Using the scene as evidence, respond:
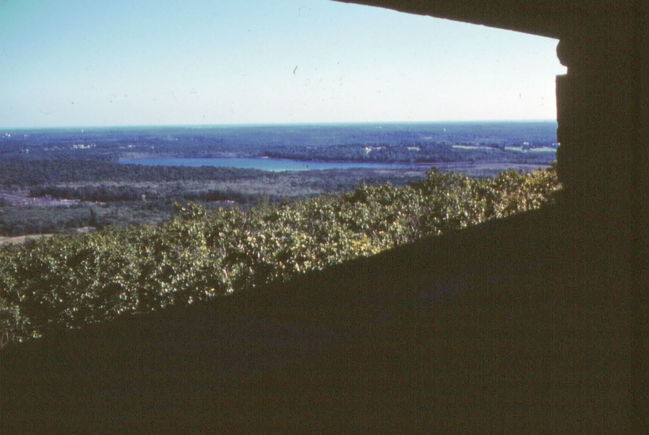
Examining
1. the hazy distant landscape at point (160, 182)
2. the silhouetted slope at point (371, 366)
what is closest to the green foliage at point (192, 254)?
the hazy distant landscape at point (160, 182)

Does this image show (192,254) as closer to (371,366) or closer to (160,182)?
(371,366)

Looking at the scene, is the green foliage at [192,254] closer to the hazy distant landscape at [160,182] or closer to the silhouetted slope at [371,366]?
the hazy distant landscape at [160,182]

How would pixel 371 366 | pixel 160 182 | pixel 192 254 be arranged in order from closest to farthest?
pixel 371 366
pixel 192 254
pixel 160 182

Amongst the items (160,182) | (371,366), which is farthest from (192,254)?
(160,182)

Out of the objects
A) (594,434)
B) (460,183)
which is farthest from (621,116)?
(460,183)

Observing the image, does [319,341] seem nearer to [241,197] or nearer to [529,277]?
[529,277]

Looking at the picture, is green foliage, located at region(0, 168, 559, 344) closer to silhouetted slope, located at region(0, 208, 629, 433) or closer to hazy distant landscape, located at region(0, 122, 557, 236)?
hazy distant landscape, located at region(0, 122, 557, 236)

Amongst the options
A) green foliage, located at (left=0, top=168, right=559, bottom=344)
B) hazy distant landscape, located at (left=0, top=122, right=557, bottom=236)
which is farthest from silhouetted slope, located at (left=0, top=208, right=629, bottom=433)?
hazy distant landscape, located at (left=0, top=122, right=557, bottom=236)
